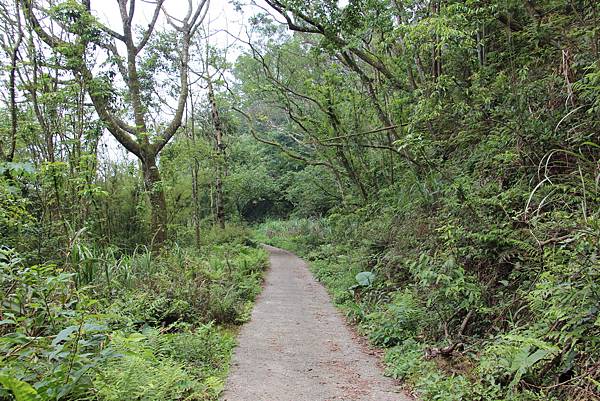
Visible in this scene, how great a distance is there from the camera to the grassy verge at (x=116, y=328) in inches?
97.0

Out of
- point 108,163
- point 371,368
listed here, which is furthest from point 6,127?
point 371,368

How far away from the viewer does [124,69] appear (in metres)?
9.67

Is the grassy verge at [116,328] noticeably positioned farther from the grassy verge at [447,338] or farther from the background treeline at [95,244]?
the grassy verge at [447,338]

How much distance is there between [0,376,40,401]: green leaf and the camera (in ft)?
6.93

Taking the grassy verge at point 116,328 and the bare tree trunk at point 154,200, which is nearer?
the grassy verge at point 116,328

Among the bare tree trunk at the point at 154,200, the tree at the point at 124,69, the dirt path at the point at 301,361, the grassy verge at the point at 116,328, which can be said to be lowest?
the dirt path at the point at 301,361

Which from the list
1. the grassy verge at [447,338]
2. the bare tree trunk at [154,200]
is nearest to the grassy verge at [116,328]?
the bare tree trunk at [154,200]

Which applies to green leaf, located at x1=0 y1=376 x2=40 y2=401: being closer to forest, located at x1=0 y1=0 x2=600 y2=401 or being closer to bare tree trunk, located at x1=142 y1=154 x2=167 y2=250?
forest, located at x1=0 y1=0 x2=600 y2=401

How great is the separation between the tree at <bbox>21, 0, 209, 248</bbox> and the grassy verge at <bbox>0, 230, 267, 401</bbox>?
86.8 inches

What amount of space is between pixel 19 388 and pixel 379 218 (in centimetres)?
947

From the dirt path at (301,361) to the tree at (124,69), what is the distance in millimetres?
3419

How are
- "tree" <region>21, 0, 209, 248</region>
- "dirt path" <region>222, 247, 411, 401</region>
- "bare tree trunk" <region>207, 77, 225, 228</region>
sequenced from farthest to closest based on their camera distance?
"bare tree trunk" <region>207, 77, 225, 228</region>, "tree" <region>21, 0, 209, 248</region>, "dirt path" <region>222, 247, 411, 401</region>

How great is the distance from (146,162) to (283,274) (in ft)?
17.0

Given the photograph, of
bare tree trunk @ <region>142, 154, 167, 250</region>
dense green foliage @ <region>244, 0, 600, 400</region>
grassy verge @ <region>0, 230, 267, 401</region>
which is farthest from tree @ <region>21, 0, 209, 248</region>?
dense green foliage @ <region>244, 0, 600, 400</region>
